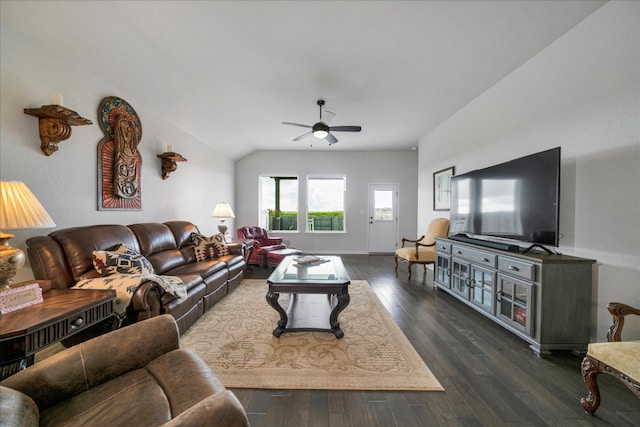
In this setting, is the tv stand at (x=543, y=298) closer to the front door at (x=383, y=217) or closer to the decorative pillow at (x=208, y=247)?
the decorative pillow at (x=208, y=247)

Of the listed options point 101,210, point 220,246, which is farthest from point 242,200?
point 101,210

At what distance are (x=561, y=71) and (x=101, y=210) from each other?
4879mm

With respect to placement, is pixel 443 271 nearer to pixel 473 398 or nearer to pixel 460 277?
pixel 460 277

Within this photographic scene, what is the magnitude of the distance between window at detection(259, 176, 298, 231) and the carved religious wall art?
3783mm

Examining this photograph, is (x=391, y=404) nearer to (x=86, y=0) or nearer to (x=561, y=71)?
(x=561, y=71)

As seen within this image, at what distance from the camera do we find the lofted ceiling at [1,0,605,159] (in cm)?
201

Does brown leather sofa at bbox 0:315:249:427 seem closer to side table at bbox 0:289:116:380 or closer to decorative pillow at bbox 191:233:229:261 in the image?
side table at bbox 0:289:116:380

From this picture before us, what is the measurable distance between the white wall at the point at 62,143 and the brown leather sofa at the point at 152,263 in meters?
0.26

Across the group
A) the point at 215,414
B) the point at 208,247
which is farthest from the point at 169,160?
the point at 215,414

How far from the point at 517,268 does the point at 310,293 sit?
189 centimetres

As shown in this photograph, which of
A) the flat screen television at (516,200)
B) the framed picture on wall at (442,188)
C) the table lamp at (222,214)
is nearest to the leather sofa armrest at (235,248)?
the table lamp at (222,214)

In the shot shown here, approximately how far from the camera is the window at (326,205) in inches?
273

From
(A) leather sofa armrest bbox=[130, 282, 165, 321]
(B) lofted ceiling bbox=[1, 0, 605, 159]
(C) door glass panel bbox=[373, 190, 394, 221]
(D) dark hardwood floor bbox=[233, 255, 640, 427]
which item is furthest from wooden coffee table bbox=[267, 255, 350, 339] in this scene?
(C) door glass panel bbox=[373, 190, 394, 221]

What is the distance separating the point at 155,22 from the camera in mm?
2127
